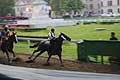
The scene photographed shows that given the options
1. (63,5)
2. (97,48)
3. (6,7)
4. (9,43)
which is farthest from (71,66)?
(63,5)

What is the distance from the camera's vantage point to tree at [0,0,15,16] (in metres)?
77.5

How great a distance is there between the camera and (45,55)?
2084 centimetres

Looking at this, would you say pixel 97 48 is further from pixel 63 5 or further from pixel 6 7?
pixel 63 5

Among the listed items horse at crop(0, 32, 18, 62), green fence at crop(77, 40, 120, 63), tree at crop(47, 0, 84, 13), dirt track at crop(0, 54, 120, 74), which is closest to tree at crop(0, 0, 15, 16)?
tree at crop(47, 0, 84, 13)

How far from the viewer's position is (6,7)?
79.0 metres

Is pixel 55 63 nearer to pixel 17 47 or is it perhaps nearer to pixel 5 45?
pixel 5 45

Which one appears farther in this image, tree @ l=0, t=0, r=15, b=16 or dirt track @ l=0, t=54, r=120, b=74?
tree @ l=0, t=0, r=15, b=16

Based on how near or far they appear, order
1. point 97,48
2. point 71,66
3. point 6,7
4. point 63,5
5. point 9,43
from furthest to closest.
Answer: point 63,5, point 6,7, point 9,43, point 97,48, point 71,66

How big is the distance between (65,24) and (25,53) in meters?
27.7

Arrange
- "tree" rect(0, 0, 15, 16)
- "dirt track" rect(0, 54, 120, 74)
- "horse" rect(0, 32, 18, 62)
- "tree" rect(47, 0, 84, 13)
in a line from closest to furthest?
"dirt track" rect(0, 54, 120, 74) < "horse" rect(0, 32, 18, 62) < "tree" rect(0, 0, 15, 16) < "tree" rect(47, 0, 84, 13)

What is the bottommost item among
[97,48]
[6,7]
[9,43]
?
[6,7]

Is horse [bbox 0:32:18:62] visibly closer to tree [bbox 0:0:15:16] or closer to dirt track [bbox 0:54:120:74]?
dirt track [bbox 0:54:120:74]

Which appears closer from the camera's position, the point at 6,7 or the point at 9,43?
the point at 9,43

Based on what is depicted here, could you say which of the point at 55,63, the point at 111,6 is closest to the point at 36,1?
the point at 55,63
